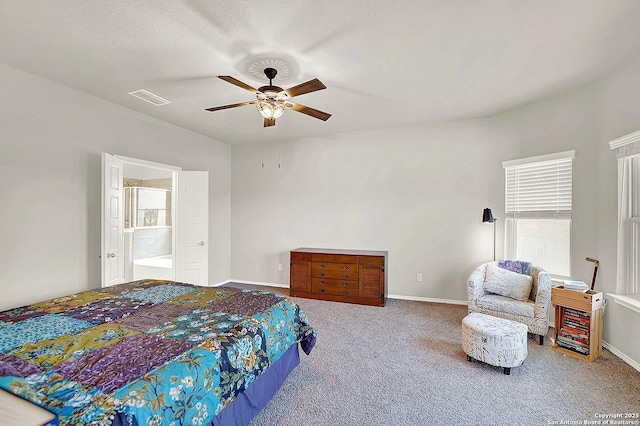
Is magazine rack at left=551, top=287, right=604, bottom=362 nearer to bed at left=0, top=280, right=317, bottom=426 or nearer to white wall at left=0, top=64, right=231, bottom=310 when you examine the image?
bed at left=0, top=280, right=317, bottom=426

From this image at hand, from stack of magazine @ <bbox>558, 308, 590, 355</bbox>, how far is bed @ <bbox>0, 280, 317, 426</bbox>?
8.45 feet

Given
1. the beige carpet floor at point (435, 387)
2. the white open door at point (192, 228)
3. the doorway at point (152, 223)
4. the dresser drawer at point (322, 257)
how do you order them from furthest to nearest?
the white open door at point (192, 228), the dresser drawer at point (322, 257), the doorway at point (152, 223), the beige carpet floor at point (435, 387)

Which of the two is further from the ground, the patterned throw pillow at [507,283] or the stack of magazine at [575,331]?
the patterned throw pillow at [507,283]

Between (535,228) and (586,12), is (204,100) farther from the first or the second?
(535,228)

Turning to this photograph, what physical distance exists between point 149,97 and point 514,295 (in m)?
5.00

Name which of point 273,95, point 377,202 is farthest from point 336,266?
point 273,95

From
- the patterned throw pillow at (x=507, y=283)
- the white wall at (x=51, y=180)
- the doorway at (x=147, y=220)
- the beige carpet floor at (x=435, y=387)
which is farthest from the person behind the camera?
the doorway at (x=147, y=220)

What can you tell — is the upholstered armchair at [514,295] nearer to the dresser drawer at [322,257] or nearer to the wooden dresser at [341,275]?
the wooden dresser at [341,275]

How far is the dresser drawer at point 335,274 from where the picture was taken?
14.9ft

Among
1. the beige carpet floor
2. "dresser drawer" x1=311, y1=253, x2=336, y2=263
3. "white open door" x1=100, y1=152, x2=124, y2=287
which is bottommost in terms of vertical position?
the beige carpet floor

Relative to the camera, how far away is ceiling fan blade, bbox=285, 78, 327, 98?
7.38ft

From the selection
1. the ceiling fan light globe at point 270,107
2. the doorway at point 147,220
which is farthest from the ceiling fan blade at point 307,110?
the doorway at point 147,220

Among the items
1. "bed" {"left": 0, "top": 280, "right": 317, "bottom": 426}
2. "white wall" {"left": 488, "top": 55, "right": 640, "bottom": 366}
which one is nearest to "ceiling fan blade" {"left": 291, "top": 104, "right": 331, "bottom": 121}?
"bed" {"left": 0, "top": 280, "right": 317, "bottom": 426}

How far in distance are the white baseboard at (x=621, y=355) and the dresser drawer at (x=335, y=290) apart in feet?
9.29
